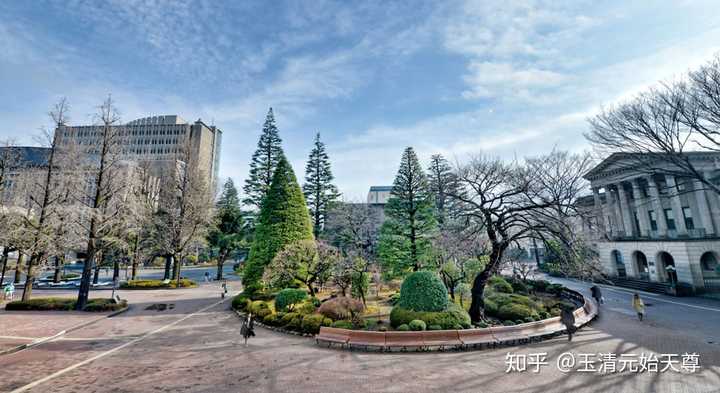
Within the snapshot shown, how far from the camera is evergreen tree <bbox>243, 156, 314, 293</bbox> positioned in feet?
67.8

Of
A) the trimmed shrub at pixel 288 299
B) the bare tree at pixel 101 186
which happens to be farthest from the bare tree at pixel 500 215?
the bare tree at pixel 101 186

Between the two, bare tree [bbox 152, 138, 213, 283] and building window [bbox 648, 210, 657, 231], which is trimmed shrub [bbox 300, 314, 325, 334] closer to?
bare tree [bbox 152, 138, 213, 283]

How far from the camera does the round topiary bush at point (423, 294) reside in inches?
483

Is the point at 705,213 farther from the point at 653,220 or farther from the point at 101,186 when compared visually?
the point at 101,186

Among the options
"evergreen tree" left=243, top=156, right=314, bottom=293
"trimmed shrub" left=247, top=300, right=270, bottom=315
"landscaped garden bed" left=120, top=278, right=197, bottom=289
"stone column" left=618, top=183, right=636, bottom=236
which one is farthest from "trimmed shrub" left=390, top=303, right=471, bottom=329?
"stone column" left=618, top=183, right=636, bottom=236

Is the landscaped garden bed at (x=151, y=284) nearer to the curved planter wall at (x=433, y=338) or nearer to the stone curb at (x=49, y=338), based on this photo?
the stone curb at (x=49, y=338)

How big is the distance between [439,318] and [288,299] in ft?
26.2

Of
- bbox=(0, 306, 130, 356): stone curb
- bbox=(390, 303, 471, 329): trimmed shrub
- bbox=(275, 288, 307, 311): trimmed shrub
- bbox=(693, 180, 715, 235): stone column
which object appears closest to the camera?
bbox=(0, 306, 130, 356): stone curb

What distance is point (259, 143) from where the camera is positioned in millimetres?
39219

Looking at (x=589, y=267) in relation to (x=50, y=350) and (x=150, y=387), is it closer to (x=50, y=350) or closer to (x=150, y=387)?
(x=150, y=387)

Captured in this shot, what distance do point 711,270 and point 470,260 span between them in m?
23.1

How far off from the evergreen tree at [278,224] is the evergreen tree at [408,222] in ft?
25.9

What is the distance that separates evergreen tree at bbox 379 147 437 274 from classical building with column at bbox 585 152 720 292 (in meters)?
13.5

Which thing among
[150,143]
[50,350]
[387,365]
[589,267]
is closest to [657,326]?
[589,267]
